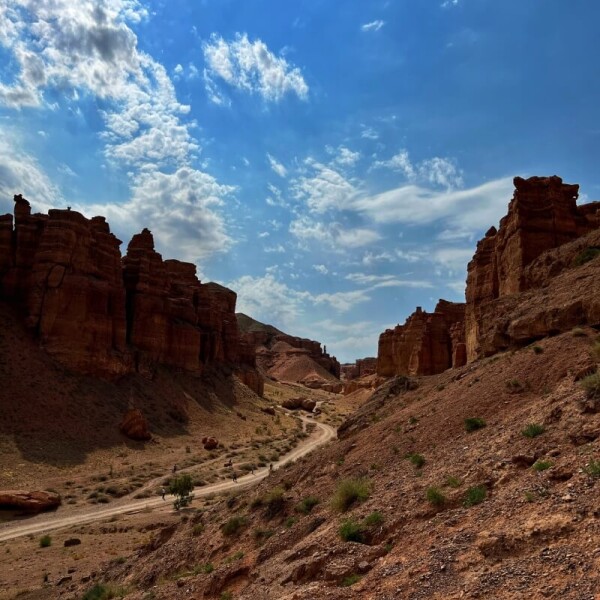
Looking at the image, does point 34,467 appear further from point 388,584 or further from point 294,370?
point 294,370

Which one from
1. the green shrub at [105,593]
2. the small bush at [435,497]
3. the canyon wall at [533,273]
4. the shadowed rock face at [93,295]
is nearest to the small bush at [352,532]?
the small bush at [435,497]

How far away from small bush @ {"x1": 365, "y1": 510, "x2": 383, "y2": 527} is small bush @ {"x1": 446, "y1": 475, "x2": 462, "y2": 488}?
1.58 m

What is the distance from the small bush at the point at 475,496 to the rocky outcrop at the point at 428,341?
52.2 metres

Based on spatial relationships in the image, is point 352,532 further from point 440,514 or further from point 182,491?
point 182,491

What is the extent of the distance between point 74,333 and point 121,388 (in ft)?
26.1

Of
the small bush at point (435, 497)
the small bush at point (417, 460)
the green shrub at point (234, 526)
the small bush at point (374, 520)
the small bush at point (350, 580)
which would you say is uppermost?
the small bush at point (417, 460)

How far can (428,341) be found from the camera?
7156 cm

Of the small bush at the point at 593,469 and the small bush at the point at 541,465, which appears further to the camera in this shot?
the small bush at the point at 541,465

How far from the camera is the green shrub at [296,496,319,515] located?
1409 cm

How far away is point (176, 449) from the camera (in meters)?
49.0

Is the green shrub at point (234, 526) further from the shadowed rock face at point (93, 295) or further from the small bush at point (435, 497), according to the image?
the shadowed rock face at point (93, 295)

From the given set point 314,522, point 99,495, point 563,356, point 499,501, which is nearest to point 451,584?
point 499,501

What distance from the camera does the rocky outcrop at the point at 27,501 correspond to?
101 feet

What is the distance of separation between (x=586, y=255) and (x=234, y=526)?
17.8 metres
